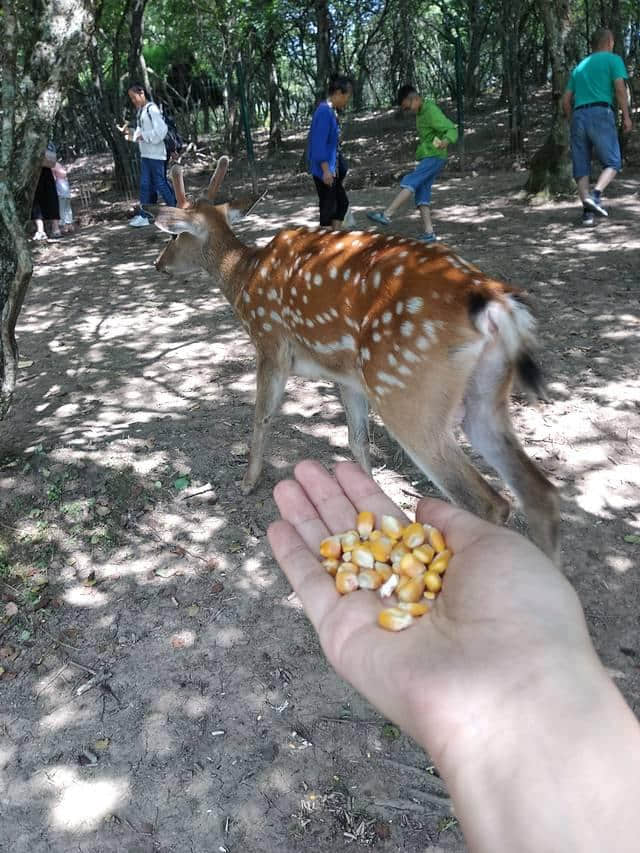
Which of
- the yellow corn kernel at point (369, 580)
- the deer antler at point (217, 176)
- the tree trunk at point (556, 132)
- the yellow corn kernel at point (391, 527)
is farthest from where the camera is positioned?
the tree trunk at point (556, 132)

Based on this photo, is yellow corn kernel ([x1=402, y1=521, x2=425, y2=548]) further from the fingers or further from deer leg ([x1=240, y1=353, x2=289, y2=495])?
deer leg ([x1=240, y1=353, x2=289, y2=495])

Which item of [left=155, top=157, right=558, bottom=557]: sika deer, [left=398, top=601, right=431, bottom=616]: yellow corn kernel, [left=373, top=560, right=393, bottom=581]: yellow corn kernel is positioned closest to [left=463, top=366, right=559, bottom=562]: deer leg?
[left=155, top=157, right=558, bottom=557]: sika deer

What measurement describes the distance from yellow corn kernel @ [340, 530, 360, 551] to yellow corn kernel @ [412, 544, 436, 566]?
0.71 feet

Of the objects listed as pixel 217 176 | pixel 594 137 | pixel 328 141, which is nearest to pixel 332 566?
pixel 217 176

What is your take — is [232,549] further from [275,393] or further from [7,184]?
[7,184]

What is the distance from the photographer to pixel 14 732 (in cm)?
264

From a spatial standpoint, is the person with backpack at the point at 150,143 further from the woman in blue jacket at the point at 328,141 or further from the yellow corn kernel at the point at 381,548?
the yellow corn kernel at the point at 381,548

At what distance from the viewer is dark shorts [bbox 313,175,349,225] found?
24.3 feet

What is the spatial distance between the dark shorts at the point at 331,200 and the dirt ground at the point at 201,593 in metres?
1.93

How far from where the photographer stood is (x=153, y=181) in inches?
399

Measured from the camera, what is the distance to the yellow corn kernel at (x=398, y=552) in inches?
84.9

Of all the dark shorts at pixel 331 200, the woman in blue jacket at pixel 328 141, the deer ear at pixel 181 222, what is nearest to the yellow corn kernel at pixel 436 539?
the deer ear at pixel 181 222

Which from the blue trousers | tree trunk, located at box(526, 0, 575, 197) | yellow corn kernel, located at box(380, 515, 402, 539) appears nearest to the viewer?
yellow corn kernel, located at box(380, 515, 402, 539)

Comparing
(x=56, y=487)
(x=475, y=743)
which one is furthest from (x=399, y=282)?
(x=56, y=487)
